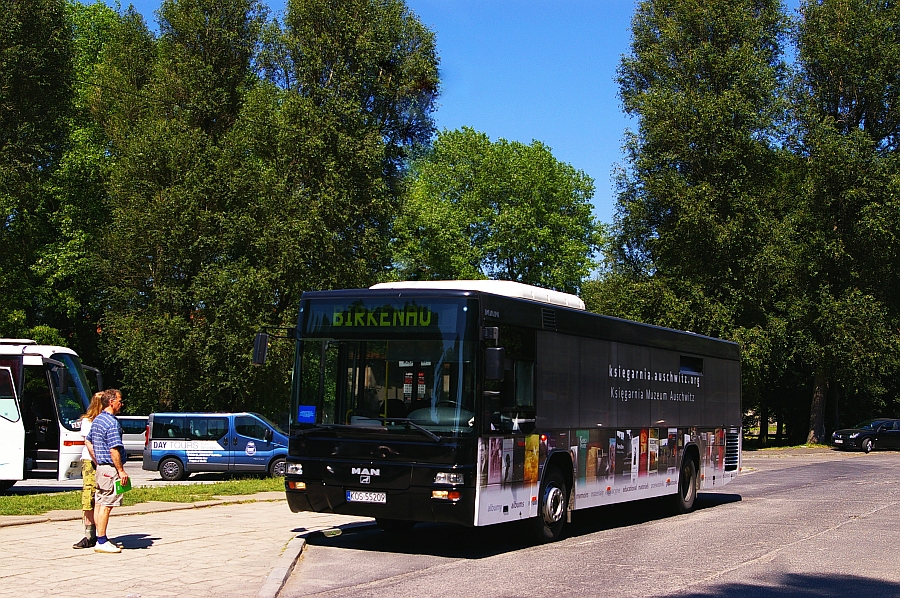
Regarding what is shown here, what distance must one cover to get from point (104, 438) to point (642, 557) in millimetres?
6300

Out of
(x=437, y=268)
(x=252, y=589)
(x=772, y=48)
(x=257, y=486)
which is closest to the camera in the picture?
(x=252, y=589)

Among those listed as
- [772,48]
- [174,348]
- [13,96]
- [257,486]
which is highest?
[772,48]

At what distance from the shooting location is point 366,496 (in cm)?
1184

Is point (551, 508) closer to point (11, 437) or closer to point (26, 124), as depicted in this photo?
point (11, 437)

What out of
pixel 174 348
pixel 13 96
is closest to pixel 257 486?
pixel 174 348

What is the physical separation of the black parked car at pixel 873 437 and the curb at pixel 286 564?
117 feet

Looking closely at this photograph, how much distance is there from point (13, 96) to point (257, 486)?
24.5 metres

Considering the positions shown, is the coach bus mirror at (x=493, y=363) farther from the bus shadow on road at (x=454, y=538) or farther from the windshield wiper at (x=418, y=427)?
the bus shadow on road at (x=454, y=538)

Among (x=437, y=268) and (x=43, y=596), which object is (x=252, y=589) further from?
(x=437, y=268)

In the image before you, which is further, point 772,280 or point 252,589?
point 772,280

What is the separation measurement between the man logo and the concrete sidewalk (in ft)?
3.60

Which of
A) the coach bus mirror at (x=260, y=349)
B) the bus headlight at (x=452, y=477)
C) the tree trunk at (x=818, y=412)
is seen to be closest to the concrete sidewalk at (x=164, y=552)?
the bus headlight at (x=452, y=477)

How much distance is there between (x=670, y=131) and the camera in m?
42.8

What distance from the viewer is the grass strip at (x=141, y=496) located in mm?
15555
